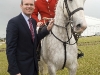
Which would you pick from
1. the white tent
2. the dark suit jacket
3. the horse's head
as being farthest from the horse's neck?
the white tent

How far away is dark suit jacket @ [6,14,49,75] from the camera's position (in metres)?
4.23

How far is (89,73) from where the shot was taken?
9227 mm

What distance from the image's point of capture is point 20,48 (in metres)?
4.43

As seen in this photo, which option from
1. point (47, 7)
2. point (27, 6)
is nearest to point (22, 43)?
point (27, 6)

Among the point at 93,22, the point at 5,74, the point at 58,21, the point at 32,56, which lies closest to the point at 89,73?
the point at 5,74

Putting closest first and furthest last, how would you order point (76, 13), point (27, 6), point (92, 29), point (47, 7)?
point (27, 6)
point (76, 13)
point (47, 7)
point (92, 29)

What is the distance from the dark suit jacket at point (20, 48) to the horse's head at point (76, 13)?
0.88 m

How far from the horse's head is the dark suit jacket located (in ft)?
2.89

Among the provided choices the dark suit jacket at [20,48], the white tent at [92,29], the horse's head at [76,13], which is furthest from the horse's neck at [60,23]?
the white tent at [92,29]

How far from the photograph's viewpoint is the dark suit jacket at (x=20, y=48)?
4.23 m

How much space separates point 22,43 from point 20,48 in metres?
0.10

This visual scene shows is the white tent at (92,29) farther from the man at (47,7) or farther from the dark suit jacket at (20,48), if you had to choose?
the dark suit jacket at (20,48)

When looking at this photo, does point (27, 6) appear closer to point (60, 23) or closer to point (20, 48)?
point (20, 48)

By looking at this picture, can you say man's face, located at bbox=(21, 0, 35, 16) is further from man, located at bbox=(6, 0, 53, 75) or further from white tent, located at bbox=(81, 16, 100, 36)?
white tent, located at bbox=(81, 16, 100, 36)
